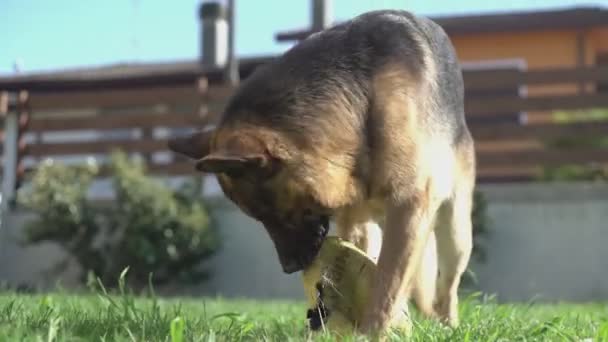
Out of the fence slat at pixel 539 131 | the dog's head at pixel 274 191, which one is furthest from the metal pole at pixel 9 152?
the dog's head at pixel 274 191

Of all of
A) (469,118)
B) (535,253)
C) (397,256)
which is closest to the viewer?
(397,256)

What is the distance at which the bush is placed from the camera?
438 inches

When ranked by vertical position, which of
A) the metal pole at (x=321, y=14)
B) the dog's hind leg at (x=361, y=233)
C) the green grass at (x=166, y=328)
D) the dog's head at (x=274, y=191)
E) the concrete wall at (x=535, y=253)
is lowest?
the concrete wall at (x=535, y=253)

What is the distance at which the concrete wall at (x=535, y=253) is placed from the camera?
Result: 10969mm

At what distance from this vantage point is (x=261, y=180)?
3.52 meters

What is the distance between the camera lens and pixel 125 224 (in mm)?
11492

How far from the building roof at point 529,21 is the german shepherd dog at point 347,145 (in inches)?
484

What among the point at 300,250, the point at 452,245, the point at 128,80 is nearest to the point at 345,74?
the point at 300,250

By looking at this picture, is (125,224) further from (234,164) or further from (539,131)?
(234,164)

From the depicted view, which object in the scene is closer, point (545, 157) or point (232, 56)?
point (545, 157)

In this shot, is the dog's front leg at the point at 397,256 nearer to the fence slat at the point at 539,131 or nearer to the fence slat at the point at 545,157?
the fence slat at the point at 545,157

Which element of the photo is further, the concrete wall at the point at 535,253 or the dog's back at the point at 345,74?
the concrete wall at the point at 535,253

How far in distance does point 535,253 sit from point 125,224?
5.49 m

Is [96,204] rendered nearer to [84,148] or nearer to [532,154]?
[84,148]
